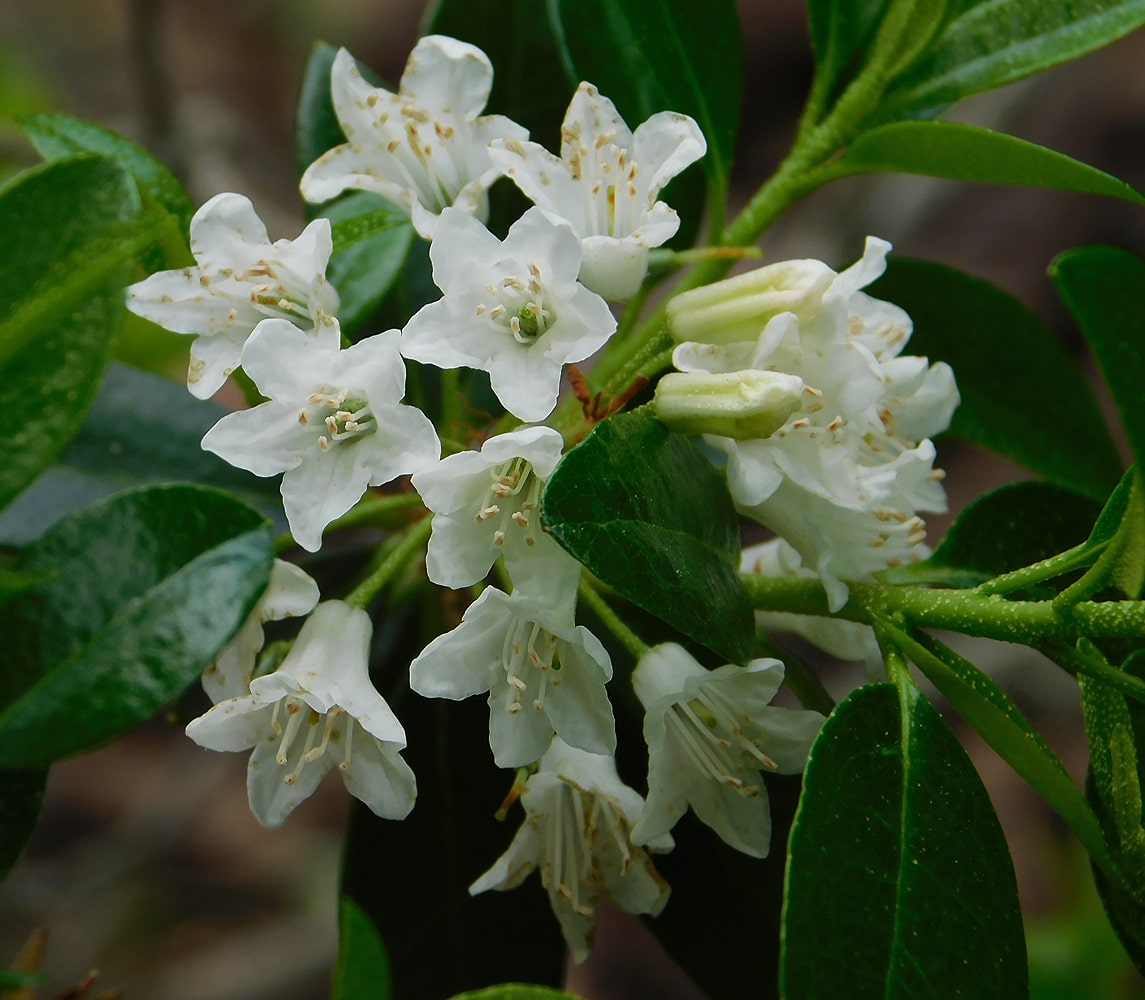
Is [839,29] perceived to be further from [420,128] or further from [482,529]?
[482,529]

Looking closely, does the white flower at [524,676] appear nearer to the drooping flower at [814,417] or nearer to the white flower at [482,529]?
the white flower at [482,529]

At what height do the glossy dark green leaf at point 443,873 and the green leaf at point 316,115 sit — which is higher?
the green leaf at point 316,115

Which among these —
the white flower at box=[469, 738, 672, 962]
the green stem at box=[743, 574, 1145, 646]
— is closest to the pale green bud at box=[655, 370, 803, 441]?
the green stem at box=[743, 574, 1145, 646]

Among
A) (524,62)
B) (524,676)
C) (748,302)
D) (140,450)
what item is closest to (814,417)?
(748,302)

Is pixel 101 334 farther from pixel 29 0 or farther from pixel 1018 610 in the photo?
pixel 29 0

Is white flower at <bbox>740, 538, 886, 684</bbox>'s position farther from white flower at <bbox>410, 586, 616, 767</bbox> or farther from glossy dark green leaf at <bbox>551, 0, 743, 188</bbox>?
glossy dark green leaf at <bbox>551, 0, 743, 188</bbox>

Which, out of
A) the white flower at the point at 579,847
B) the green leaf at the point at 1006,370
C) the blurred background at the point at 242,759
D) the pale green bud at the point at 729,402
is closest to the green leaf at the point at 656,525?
the pale green bud at the point at 729,402

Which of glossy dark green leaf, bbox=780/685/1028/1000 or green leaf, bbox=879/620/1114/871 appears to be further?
green leaf, bbox=879/620/1114/871
